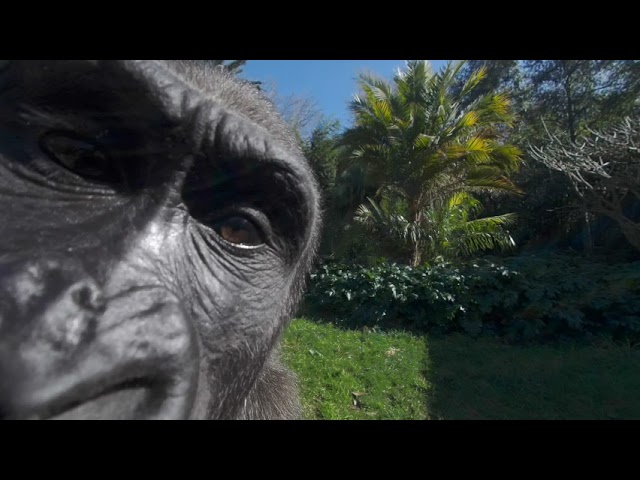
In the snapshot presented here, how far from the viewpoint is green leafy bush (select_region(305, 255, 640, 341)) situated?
730cm

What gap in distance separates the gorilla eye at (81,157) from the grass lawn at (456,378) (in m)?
3.38

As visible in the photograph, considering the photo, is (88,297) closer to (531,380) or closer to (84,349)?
(84,349)

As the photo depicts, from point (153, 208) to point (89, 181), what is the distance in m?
0.17

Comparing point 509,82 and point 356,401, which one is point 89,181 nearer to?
point 356,401

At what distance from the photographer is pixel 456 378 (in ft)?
18.9

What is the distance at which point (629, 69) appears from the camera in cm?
1434

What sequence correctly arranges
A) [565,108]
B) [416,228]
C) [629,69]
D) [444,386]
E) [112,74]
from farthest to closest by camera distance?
[565,108] < [629,69] < [416,228] < [444,386] < [112,74]

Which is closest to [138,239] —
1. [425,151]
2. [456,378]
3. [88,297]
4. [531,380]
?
[88,297]

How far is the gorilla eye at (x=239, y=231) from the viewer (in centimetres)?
131

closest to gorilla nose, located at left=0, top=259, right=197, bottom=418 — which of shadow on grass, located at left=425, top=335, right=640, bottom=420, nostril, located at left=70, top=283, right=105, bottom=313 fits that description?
nostril, located at left=70, top=283, right=105, bottom=313

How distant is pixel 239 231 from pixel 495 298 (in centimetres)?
735

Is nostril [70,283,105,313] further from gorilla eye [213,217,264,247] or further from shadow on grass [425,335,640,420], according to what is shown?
shadow on grass [425,335,640,420]

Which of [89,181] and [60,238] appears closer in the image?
[60,238]
